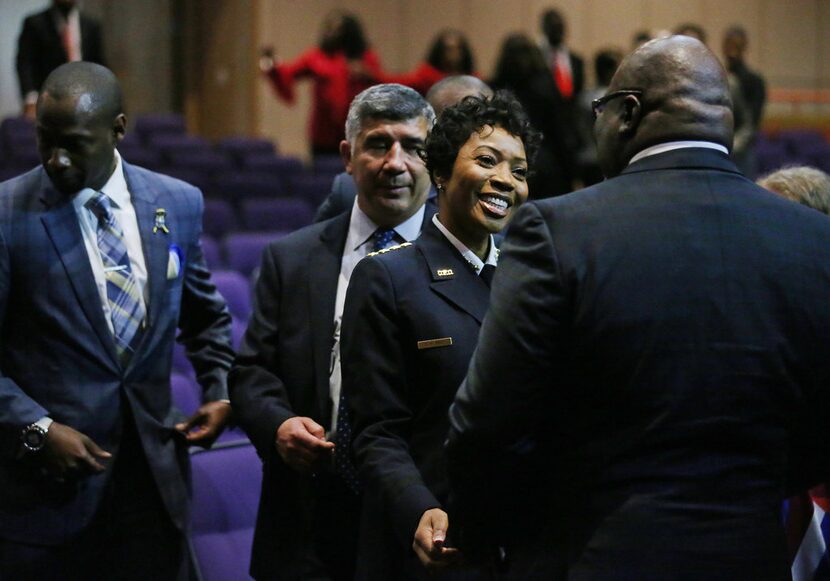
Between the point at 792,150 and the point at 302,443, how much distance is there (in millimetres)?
9610

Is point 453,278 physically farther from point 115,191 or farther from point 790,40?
point 790,40

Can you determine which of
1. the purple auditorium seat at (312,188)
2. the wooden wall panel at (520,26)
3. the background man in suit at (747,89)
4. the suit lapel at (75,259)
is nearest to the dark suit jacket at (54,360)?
the suit lapel at (75,259)

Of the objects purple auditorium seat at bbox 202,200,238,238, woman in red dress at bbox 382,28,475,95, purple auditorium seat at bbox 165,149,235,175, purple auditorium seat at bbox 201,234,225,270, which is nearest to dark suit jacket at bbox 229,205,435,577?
purple auditorium seat at bbox 201,234,225,270

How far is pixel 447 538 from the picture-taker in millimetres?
1903

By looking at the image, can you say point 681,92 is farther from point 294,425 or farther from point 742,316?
point 294,425

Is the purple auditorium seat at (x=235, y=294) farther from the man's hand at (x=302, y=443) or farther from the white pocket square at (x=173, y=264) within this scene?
the man's hand at (x=302, y=443)

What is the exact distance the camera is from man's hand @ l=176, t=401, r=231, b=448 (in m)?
2.66

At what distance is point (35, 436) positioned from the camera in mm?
2377

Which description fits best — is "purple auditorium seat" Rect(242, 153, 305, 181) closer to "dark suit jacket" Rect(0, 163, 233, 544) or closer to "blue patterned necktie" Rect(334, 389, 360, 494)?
"dark suit jacket" Rect(0, 163, 233, 544)

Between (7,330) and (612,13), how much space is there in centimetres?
1159

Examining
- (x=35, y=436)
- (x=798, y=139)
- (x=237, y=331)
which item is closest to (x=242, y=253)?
(x=237, y=331)

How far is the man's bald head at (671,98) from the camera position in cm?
176

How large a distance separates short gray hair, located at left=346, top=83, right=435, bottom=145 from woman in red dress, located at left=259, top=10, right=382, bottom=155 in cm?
609

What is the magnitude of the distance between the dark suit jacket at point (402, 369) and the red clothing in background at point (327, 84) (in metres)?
6.58
